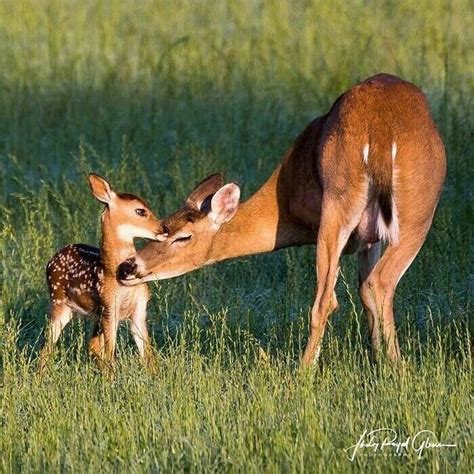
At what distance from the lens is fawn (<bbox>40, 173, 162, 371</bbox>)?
26.9ft

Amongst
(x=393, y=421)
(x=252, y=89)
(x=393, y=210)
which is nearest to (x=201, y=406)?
(x=393, y=421)

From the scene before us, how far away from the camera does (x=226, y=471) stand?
232 inches

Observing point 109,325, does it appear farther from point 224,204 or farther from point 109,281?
point 224,204

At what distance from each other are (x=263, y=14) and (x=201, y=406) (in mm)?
10054

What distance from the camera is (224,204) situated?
852 cm

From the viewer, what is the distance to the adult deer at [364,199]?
7676mm

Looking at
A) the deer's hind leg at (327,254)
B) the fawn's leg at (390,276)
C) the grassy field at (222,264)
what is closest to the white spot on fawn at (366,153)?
the deer's hind leg at (327,254)

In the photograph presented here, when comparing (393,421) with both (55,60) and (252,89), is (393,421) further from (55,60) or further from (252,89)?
(55,60)

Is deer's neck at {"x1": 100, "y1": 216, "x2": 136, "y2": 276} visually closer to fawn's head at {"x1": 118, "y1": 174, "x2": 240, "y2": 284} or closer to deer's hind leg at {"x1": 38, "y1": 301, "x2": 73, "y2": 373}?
fawn's head at {"x1": 118, "y1": 174, "x2": 240, "y2": 284}

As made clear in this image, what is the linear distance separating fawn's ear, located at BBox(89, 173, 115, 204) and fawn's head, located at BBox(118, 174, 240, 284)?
1.22 feet

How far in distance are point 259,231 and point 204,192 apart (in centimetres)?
41

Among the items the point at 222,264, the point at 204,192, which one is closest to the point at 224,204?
the point at 204,192

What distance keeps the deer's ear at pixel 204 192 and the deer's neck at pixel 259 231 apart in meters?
0.19

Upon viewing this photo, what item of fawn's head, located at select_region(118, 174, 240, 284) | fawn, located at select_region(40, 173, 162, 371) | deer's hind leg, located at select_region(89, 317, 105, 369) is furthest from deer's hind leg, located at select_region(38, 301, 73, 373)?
fawn's head, located at select_region(118, 174, 240, 284)
